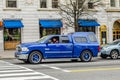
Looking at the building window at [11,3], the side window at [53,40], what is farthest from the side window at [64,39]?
the building window at [11,3]

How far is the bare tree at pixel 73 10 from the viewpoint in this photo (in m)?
34.4

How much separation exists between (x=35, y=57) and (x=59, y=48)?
60.8 inches

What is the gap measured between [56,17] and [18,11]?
13.3 feet

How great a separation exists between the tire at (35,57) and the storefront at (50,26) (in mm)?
16384

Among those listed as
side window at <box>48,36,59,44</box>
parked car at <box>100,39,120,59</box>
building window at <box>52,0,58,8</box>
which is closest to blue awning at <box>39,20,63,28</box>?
building window at <box>52,0,58,8</box>

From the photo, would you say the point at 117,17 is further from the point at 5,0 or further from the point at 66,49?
the point at 66,49

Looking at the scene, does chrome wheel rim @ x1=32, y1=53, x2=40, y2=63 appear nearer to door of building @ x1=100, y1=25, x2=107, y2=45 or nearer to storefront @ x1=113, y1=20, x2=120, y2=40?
door of building @ x1=100, y1=25, x2=107, y2=45

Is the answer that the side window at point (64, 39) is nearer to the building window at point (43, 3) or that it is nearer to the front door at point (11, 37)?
the front door at point (11, 37)

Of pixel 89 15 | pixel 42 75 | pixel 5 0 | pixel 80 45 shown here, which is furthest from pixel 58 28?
pixel 42 75

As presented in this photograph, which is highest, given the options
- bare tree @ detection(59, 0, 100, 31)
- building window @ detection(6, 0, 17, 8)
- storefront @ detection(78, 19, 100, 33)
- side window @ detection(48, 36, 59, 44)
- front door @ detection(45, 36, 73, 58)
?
building window @ detection(6, 0, 17, 8)

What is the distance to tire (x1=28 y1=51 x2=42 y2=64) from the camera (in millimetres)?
21906

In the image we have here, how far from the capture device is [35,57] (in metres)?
22.1

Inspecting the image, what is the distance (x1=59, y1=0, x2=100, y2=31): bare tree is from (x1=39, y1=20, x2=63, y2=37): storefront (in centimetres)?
96

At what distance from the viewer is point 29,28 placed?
38.6 meters
